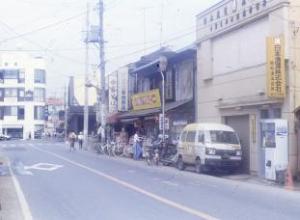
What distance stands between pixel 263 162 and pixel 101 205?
10487 millimetres

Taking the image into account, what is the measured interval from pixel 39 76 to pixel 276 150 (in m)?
97.9

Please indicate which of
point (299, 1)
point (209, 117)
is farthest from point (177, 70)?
point (299, 1)

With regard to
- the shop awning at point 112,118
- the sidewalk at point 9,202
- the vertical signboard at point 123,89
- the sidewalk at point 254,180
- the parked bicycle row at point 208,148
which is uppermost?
the vertical signboard at point 123,89

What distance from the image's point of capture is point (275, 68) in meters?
23.8

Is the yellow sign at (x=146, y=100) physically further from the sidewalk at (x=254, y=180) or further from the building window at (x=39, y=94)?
the building window at (x=39, y=94)

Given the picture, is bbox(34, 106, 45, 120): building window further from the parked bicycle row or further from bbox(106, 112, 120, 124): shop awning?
the parked bicycle row

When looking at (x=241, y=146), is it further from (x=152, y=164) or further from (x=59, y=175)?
(x=59, y=175)

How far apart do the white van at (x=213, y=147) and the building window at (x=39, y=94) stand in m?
91.1

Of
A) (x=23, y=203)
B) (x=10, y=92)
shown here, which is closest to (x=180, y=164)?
(x=23, y=203)

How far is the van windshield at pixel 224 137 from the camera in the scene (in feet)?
87.8

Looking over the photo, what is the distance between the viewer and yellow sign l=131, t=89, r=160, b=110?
40.9 metres

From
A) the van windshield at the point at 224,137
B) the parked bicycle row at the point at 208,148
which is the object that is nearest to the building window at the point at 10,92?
the parked bicycle row at the point at 208,148

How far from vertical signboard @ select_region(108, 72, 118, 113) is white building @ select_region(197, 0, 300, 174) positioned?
2015 centimetres

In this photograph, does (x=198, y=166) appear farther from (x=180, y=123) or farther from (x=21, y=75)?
(x=21, y=75)
